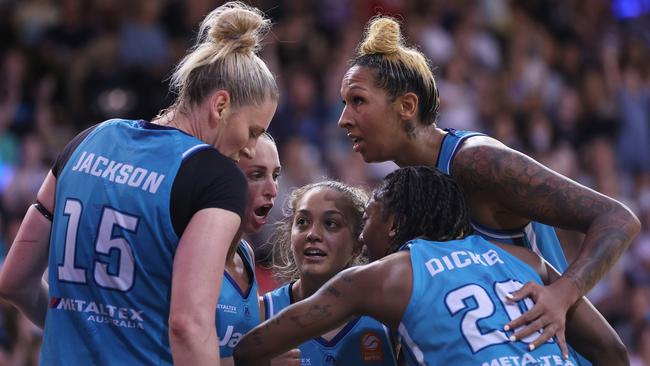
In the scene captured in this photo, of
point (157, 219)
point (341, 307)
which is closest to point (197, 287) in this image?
point (157, 219)

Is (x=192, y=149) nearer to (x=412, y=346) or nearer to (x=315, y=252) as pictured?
(x=412, y=346)

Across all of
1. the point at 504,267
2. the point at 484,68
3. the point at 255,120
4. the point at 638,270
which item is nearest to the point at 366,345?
the point at 504,267

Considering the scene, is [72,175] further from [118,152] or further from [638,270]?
[638,270]

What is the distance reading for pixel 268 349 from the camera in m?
3.34

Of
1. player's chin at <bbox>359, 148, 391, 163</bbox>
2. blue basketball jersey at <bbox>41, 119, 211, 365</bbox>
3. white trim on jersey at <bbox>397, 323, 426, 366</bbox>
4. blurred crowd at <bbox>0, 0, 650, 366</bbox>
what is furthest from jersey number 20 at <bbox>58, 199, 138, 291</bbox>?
blurred crowd at <bbox>0, 0, 650, 366</bbox>

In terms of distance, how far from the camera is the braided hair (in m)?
3.47

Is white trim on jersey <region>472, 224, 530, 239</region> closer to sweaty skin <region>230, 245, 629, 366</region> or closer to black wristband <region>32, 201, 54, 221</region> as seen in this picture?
sweaty skin <region>230, 245, 629, 366</region>

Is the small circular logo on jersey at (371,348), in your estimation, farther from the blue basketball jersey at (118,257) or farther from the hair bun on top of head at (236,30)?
the hair bun on top of head at (236,30)

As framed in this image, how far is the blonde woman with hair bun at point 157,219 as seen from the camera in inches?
114

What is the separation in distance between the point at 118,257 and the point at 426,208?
1079 mm

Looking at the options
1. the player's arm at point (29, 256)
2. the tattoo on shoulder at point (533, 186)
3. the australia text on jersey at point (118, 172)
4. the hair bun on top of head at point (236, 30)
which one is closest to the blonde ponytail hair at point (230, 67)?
the hair bun on top of head at point (236, 30)

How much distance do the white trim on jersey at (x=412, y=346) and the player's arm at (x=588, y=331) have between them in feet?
1.83

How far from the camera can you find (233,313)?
3832 millimetres

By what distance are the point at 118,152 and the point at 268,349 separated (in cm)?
82
